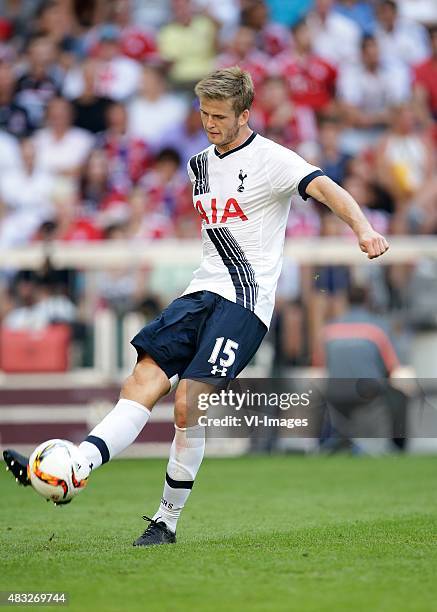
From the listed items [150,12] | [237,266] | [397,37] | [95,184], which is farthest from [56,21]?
[237,266]

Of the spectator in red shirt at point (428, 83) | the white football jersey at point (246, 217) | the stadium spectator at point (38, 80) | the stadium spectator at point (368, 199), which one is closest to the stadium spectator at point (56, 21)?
the stadium spectator at point (38, 80)

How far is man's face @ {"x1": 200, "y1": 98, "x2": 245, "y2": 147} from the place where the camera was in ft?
20.4

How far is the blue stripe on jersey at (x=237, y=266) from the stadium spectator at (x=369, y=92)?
10.3 metres

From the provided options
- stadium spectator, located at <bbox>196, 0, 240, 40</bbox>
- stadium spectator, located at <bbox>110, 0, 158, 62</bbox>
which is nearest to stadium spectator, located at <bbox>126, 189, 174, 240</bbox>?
stadium spectator, located at <bbox>110, 0, 158, 62</bbox>

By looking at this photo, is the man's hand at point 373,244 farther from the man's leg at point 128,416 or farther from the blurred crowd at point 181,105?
the blurred crowd at point 181,105

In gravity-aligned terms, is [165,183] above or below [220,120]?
below

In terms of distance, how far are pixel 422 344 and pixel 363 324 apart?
0.72 meters

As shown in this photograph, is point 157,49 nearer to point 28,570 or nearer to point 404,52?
point 404,52

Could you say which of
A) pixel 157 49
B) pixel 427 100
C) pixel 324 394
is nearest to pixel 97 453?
pixel 324 394

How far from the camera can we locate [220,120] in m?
6.27

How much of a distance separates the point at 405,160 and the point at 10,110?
5.70 m

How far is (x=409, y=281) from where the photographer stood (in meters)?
13.5

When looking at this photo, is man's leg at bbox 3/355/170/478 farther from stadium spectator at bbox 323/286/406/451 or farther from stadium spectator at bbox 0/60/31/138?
stadium spectator at bbox 0/60/31/138

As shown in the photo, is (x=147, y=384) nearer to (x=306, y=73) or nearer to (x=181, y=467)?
(x=181, y=467)
